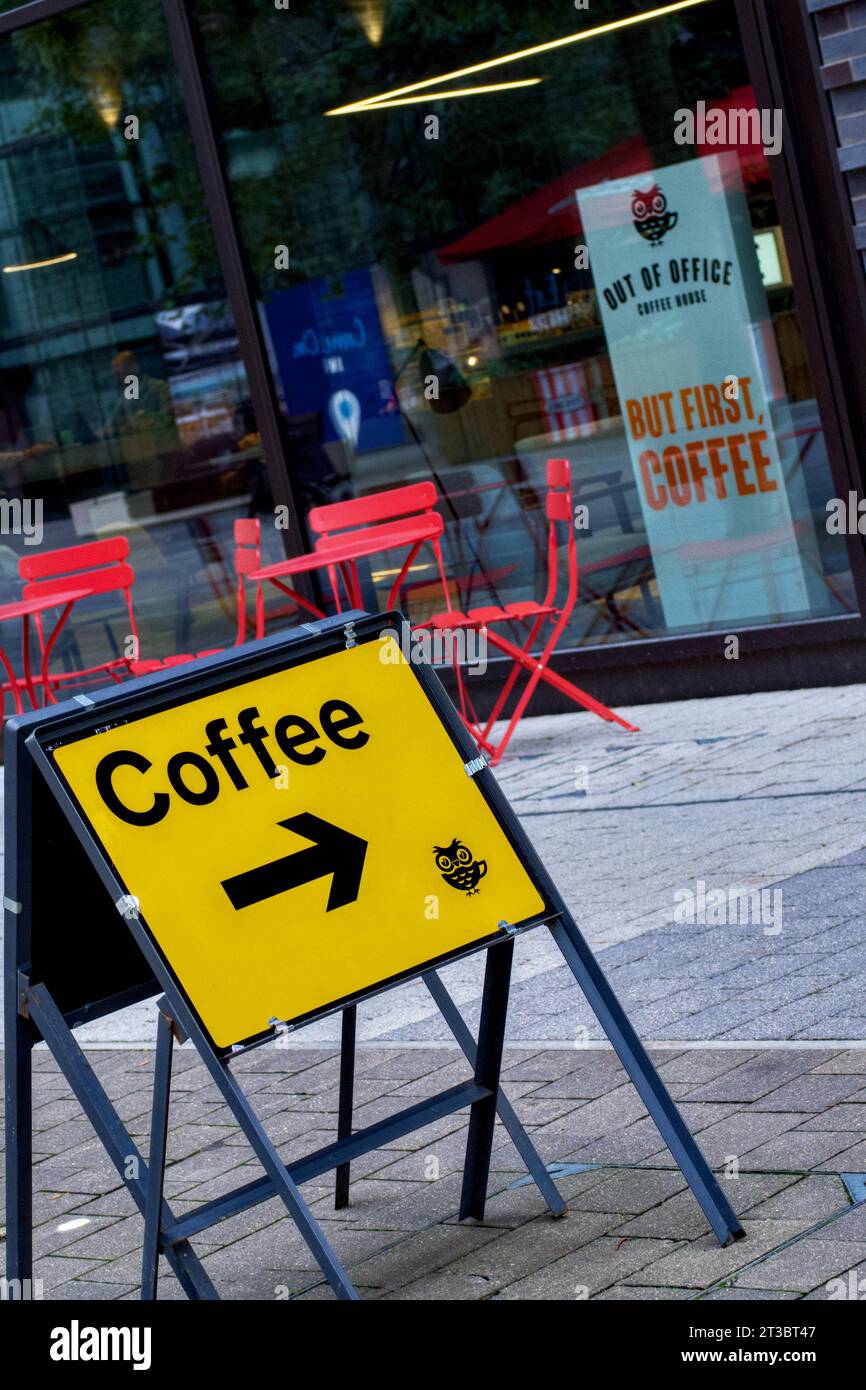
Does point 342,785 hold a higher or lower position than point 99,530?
lower

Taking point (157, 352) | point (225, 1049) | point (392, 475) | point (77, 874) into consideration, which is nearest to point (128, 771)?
point (77, 874)

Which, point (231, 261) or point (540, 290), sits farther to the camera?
point (231, 261)

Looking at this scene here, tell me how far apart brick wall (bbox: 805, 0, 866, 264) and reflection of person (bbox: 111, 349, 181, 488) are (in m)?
4.25

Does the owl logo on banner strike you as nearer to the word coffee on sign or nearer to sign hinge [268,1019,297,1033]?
the word coffee on sign

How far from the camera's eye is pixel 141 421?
421 inches

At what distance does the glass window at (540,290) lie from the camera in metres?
8.30

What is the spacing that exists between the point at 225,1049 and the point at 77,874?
1.54 feet

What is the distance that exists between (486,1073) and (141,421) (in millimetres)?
7547

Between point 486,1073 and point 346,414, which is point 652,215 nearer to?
point 346,414

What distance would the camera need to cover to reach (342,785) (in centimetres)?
346
